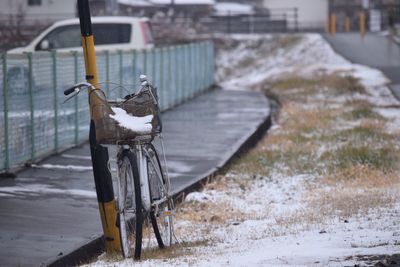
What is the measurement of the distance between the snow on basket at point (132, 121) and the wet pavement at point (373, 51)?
1751cm

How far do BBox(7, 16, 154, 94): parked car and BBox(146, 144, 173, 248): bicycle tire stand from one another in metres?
11.4

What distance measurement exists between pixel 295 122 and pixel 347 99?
4.58m

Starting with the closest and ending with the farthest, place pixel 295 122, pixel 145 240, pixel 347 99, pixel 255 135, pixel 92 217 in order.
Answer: pixel 145 240 → pixel 92 217 → pixel 255 135 → pixel 295 122 → pixel 347 99

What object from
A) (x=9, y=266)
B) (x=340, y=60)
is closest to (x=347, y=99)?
(x=340, y=60)

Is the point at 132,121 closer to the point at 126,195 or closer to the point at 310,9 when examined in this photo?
the point at 126,195

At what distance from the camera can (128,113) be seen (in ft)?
22.0

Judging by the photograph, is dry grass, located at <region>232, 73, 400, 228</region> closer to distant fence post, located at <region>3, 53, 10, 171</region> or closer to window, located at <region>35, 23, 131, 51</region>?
distant fence post, located at <region>3, 53, 10, 171</region>

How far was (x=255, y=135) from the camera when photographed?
50.9ft

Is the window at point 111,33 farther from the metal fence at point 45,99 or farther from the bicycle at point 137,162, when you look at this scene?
the bicycle at point 137,162

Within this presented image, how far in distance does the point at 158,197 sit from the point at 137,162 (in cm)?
45

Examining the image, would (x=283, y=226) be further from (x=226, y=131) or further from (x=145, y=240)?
(x=226, y=131)

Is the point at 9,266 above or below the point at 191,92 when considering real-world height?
above

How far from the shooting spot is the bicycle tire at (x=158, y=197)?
689 cm

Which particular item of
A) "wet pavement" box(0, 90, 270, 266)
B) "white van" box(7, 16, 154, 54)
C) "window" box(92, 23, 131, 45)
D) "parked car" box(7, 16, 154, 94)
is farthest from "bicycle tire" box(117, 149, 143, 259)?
"window" box(92, 23, 131, 45)
